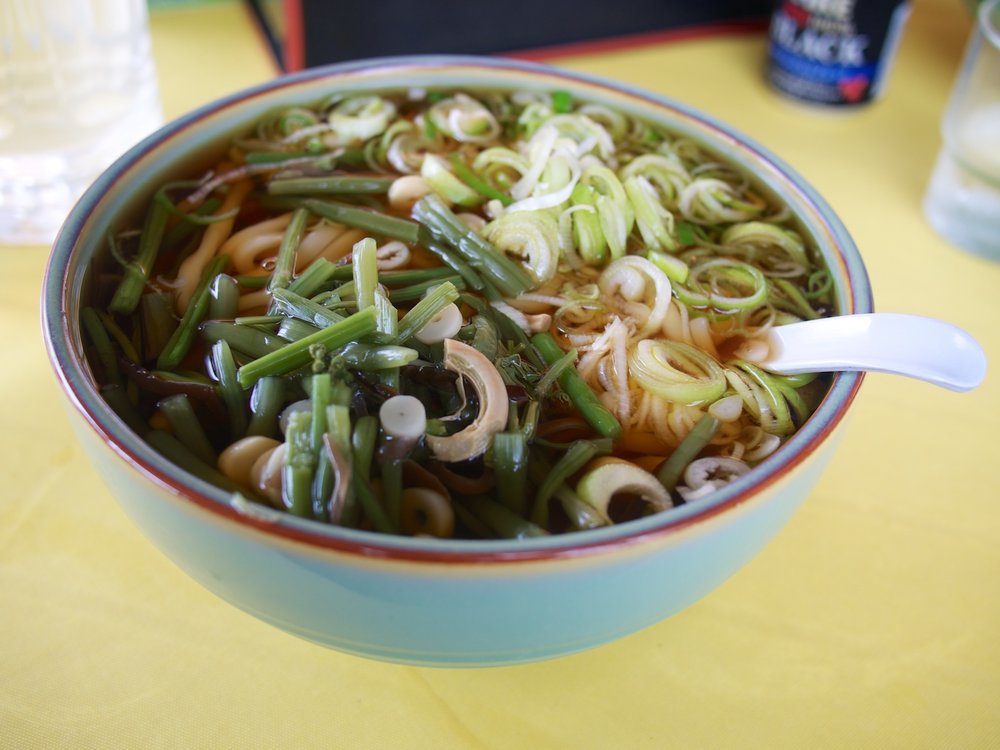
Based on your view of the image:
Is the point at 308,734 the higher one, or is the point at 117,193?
the point at 117,193

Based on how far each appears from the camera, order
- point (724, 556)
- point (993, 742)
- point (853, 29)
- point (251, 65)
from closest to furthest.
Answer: point (724, 556) < point (993, 742) < point (853, 29) < point (251, 65)

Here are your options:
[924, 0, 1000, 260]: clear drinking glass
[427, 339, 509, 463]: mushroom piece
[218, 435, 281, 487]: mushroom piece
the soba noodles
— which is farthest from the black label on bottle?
[218, 435, 281, 487]: mushroom piece

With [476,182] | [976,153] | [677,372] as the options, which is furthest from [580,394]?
[976,153]

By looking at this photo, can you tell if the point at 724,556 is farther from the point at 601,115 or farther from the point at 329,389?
the point at 601,115

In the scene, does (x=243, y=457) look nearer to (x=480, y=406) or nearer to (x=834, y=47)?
(x=480, y=406)

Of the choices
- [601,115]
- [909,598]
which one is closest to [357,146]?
[601,115]

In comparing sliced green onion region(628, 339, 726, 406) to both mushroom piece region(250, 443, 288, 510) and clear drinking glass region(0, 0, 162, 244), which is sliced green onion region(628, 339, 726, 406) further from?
clear drinking glass region(0, 0, 162, 244)
